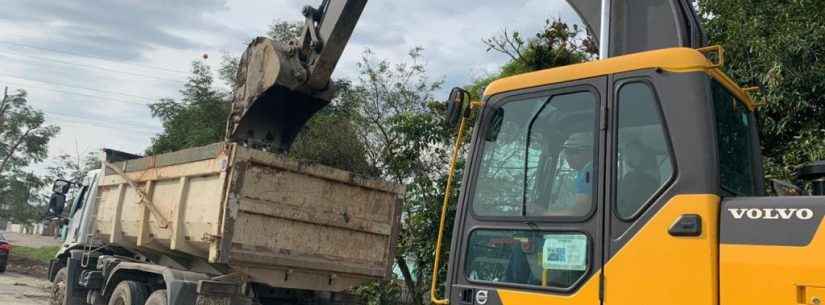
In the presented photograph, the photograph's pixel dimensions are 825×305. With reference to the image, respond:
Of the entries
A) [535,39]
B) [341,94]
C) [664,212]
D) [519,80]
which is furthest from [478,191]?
[341,94]

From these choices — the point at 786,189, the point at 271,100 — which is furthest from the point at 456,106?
the point at 271,100

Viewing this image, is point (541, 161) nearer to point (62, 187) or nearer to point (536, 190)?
point (536, 190)

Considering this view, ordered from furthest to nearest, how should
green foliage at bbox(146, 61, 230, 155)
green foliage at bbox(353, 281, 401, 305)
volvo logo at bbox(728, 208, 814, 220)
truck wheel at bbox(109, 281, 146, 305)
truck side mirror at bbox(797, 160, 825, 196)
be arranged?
green foliage at bbox(146, 61, 230, 155)
green foliage at bbox(353, 281, 401, 305)
truck wheel at bbox(109, 281, 146, 305)
truck side mirror at bbox(797, 160, 825, 196)
volvo logo at bbox(728, 208, 814, 220)

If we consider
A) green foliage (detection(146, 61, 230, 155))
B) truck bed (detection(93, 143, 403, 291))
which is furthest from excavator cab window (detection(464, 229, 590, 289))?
green foliage (detection(146, 61, 230, 155))

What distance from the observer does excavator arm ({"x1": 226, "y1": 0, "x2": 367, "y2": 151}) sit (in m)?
6.93

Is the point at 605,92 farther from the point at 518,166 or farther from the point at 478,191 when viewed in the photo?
the point at 478,191

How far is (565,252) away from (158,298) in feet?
14.8

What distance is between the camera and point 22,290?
1558 cm

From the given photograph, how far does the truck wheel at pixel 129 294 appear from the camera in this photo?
22.5 feet

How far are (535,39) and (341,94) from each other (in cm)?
563

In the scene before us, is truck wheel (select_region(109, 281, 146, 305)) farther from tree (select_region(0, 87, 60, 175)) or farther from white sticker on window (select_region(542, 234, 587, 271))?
tree (select_region(0, 87, 60, 175))

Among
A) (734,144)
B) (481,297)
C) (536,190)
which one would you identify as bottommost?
(481,297)

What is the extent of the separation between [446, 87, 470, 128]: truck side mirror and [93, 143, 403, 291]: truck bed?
2570 mm

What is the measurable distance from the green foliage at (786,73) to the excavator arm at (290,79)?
4.91 meters
